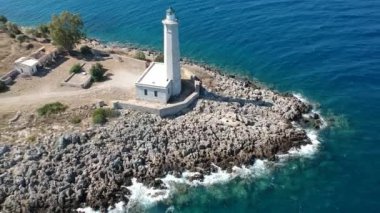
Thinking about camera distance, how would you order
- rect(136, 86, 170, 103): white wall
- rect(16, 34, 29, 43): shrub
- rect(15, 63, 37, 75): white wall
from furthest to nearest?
rect(16, 34, 29, 43): shrub → rect(15, 63, 37, 75): white wall → rect(136, 86, 170, 103): white wall

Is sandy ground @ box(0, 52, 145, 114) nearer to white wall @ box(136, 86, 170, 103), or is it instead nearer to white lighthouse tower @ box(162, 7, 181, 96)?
white wall @ box(136, 86, 170, 103)

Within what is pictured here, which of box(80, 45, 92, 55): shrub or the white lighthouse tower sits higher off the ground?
the white lighthouse tower

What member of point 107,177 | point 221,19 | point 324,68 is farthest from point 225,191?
point 221,19

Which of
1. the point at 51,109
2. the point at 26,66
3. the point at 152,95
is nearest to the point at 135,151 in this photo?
the point at 152,95

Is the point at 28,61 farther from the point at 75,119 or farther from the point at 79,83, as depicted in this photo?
the point at 75,119

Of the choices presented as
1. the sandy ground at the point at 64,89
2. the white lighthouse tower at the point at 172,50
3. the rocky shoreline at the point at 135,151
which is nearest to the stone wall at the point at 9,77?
the sandy ground at the point at 64,89

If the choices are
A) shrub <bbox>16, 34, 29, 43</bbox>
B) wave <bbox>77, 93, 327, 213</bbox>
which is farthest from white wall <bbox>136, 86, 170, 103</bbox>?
shrub <bbox>16, 34, 29, 43</bbox>

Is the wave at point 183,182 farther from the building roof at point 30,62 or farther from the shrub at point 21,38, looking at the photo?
the shrub at point 21,38
